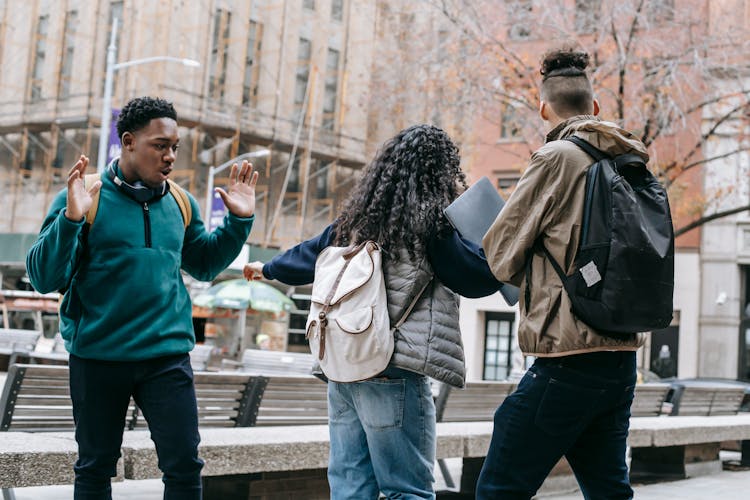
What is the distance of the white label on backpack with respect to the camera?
3416mm

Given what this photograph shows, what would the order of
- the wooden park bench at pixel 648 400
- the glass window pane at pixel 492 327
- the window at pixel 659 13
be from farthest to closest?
the glass window pane at pixel 492 327 < the window at pixel 659 13 < the wooden park bench at pixel 648 400

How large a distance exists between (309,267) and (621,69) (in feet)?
53.5

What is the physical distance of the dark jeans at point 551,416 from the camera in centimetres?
353

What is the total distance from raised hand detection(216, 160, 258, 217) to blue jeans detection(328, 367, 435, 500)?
93cm

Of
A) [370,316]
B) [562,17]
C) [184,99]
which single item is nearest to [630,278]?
[370,316]

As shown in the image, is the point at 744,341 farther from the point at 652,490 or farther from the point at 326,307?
the point at 326,307

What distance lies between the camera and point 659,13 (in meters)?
21.0

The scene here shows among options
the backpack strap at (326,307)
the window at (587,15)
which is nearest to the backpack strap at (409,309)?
the backpack strap at (326,307)

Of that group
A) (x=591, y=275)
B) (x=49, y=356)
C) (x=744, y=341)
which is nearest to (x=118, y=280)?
(x=591, y=275)

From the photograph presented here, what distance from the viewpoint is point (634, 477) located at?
1043cm

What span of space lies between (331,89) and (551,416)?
40.8 meters

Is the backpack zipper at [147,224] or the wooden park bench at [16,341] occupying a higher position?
the backpack zipper at [147,224]

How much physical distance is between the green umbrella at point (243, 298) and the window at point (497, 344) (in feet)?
32.0

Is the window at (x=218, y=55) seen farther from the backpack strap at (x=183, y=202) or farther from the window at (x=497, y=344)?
the backpack strap at (x=183, y=202)
